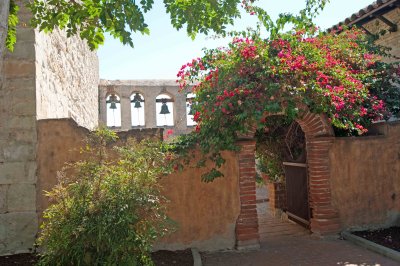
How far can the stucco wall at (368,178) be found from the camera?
21.3 ft

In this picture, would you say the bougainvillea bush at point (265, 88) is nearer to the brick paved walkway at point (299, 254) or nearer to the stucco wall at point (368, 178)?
the stucco wall at point (368, 178)

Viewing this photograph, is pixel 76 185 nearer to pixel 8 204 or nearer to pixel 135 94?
pixel 8 204

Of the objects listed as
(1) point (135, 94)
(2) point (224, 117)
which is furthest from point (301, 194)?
(1) point (135, 94)

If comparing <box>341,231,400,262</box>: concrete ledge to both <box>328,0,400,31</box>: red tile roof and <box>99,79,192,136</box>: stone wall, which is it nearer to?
<box>328,0,400,31</box>: red tile roof

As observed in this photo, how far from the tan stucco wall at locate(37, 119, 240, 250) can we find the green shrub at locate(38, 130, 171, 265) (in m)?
1.23

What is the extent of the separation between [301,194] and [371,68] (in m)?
2.99

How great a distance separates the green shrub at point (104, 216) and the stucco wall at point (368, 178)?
380 centimetres

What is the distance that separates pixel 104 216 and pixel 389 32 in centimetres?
823

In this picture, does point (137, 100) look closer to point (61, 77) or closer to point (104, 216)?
point (61, 77)

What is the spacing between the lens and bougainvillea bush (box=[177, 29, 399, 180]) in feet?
18.3

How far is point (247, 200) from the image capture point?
5.96 metres

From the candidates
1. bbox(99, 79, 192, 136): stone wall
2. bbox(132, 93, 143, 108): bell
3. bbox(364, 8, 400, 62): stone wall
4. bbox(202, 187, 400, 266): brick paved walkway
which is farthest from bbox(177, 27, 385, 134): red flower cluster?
bbox(99, 79, 192, 136): stone wall

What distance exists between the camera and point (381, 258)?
5289 mm

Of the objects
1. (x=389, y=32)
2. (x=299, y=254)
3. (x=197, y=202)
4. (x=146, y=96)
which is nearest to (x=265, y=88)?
(x=197, y=202)
